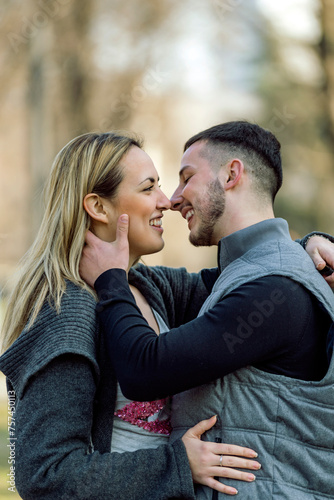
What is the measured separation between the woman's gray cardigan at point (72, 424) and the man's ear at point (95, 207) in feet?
1.33

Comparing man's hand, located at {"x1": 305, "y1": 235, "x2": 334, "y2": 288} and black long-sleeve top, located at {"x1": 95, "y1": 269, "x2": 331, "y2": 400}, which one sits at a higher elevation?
man's hand, located at {"x1": 305, "y1": 235, "x2": 334, "y2": 288}

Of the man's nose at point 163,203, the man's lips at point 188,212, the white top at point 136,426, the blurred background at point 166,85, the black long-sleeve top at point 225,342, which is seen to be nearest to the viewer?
the black long-sleeve top at point 225,342

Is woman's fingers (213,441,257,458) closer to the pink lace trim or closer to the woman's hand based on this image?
the woman's hand

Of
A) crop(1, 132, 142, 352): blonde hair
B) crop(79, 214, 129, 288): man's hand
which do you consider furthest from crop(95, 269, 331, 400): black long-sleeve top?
crop(1, 132, 142, 352): blonde hair

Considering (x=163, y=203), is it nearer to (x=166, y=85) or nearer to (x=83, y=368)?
(x=83, y=368)

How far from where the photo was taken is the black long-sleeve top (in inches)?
79.2

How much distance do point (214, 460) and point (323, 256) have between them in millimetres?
928

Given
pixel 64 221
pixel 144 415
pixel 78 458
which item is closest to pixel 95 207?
pixel 64 221

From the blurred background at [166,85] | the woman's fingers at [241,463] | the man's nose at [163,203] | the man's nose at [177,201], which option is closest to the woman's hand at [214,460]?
the woman's fingers at [241,463]

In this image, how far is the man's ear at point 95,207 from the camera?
257 cm

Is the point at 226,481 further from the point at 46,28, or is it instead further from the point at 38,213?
the point at 46,28

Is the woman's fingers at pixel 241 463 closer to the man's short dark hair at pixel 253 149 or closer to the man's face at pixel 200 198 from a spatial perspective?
the man's face at pixel 200 198

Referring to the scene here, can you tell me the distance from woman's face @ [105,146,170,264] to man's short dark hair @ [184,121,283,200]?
14.1 inches

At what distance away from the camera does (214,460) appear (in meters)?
2.07
